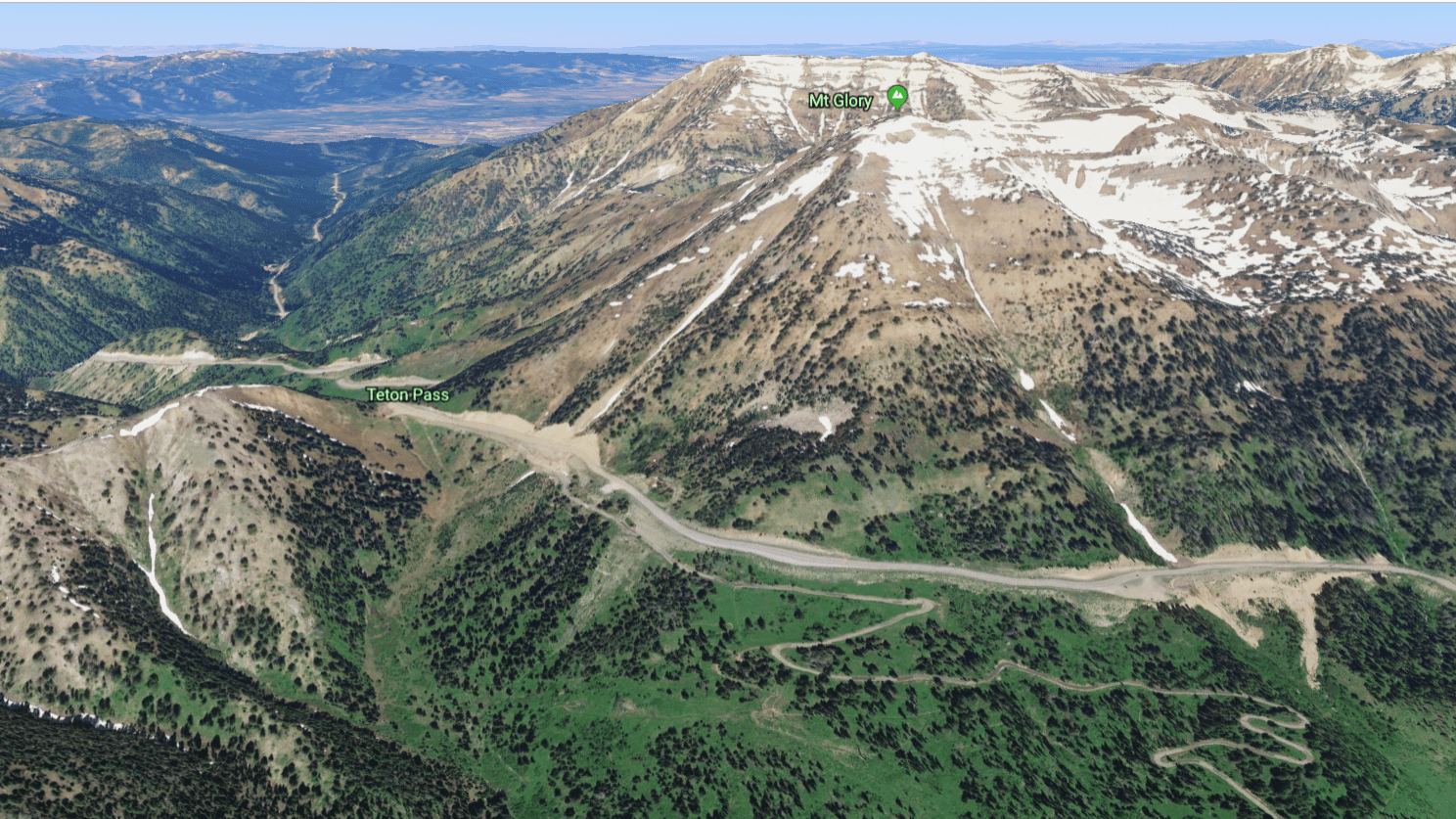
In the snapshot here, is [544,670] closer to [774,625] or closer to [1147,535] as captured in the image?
[774,625]

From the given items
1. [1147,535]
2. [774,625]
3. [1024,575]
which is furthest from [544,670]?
[1147,535]

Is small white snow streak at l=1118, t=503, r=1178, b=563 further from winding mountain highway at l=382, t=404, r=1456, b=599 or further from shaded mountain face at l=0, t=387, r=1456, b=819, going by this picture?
shaded mountain face at l=0, t=387, r=1456, b=819

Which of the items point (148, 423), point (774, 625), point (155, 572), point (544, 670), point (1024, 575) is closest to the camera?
point (774, 625)

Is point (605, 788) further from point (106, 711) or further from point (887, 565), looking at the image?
point (106, 711)

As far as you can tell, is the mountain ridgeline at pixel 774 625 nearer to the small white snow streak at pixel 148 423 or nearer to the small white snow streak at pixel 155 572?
the small white snow streak at pixel 155 572

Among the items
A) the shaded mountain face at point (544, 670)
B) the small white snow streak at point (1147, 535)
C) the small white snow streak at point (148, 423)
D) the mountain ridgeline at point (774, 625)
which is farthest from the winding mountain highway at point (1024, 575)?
the small white snow streak at point (148, 423)

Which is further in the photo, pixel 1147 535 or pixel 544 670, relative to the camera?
pixel 1147 535
